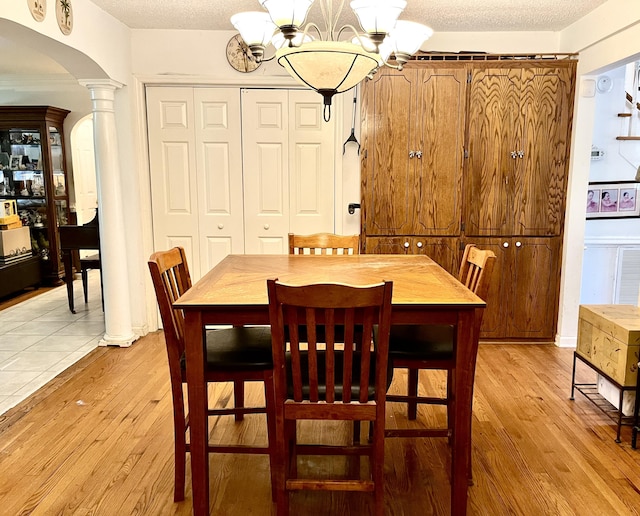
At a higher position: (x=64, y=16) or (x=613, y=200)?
(x=64, y=16)

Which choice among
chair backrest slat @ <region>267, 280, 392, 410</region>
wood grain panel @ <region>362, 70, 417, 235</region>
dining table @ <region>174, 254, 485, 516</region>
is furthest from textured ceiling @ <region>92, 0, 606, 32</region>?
chair backrest slat @ <region>267, 280, 392, 410</region>

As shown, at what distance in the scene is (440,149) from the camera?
3828 mm

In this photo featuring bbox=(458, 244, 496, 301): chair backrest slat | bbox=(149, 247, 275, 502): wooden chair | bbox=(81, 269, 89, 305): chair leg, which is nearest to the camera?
bbox=(149, 247, 275, 502): wooden chair

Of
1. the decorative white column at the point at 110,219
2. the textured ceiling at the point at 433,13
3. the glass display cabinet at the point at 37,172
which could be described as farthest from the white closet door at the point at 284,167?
the glass display cabinet at the point at 37,172

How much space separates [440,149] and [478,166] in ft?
1.01

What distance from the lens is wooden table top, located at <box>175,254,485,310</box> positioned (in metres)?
1.84

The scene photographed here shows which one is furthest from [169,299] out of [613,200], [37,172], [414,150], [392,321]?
[37,172]

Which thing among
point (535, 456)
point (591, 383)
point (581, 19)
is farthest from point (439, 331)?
point (581, 19)

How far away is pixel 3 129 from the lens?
589 cm

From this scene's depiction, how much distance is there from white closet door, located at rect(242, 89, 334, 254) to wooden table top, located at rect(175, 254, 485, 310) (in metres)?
1.40

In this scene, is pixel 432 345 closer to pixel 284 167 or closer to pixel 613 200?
pixel 284 167

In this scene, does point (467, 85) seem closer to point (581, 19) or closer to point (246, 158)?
point (581, 19)

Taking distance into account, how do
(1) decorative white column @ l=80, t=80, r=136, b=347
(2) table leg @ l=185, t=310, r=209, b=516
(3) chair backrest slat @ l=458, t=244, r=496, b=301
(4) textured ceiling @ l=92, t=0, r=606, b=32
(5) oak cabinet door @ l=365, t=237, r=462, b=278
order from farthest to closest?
1. (5) oak cabinet door @ l=365, t=237, r=462, b=278
2. (1) decorative white column @ l=80, t=80, r=136, b=347
3. (4) textured ceiling @ l=92, t=0, r=606, b=32
4. (3) chair backrest slat @ l=458, t=244, r=496, b=301
5. (2) table leg @ l=185, t=310, r=209, b=516

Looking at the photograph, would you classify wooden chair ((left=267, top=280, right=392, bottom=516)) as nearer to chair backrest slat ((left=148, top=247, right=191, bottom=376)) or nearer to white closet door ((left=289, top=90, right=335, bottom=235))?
chair backrest slat ((left=148, top=247, right=191, bottom=376))
